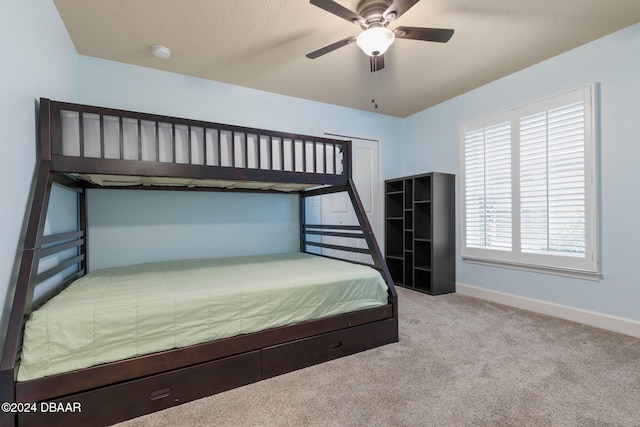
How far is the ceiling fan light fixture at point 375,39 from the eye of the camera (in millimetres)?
1762

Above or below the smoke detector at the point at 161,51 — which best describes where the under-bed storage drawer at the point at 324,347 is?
below

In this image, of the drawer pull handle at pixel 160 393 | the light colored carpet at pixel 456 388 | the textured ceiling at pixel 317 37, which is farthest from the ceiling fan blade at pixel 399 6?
the drawer pull handle at pixel 160 393

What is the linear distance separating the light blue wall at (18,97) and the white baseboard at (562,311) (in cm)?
368

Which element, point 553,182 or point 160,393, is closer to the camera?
point 160,393

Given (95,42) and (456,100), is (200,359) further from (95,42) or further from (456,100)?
(456,100)

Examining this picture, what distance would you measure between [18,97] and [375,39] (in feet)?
6.16

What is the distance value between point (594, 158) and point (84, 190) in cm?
415

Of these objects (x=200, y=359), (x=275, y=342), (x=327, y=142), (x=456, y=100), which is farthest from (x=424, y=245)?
(x=200, y=359)

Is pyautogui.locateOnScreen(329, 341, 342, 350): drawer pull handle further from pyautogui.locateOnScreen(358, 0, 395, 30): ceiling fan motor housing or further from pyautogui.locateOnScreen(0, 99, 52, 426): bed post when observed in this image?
pyautogui.locateOnScreen(358, 0, 395, 30): ceiling fan motor housing

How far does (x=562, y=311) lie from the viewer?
2.56 meters

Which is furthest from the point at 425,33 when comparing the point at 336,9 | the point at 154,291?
the point at 154,291

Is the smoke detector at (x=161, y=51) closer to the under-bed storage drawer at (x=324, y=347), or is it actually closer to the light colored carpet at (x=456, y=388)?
the under-bed storage drawer at (x=324, y=347)

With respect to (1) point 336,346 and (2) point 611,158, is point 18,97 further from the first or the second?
(2) point 611,158

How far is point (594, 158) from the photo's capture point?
7.72 ft
